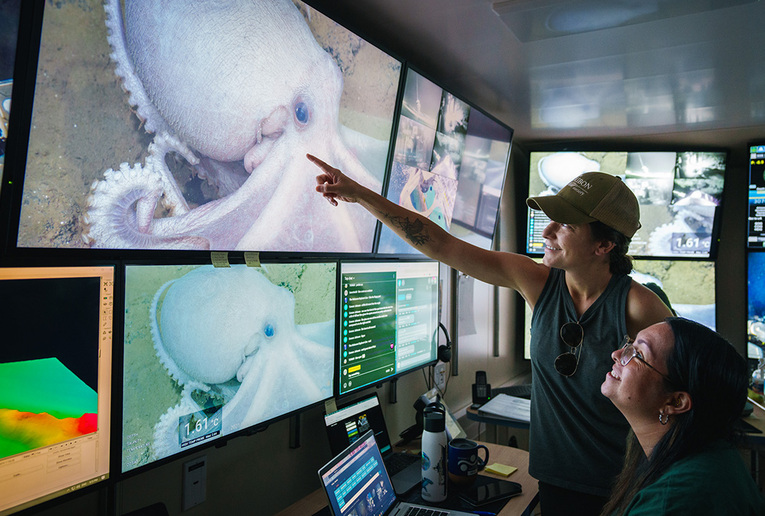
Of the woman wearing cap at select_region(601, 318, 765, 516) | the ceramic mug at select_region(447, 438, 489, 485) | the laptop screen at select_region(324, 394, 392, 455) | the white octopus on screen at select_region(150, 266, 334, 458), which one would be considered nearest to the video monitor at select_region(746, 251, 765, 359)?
the ceramic mug at select_region(447, 438, 489, 485)

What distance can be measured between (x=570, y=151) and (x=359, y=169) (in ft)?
8.63

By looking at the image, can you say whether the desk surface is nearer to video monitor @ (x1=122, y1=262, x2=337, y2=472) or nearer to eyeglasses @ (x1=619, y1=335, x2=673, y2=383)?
video monitor @ (x1=122, y1=262, x2=337, y2=472)

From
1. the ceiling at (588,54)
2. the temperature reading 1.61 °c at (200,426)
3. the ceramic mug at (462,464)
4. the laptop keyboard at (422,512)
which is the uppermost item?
the ceiling at (588,54)

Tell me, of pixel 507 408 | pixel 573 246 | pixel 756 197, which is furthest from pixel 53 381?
pixel 756 197

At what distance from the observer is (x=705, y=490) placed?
34.0 inches

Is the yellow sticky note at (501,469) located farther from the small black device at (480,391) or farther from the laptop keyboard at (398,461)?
the small black device at (480,391)

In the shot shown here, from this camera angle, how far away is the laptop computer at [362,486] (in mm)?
1356

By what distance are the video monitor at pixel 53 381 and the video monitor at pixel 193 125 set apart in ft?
0.32

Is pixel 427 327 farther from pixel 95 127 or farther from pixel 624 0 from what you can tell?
pixel 95 127

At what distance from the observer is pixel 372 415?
193cm

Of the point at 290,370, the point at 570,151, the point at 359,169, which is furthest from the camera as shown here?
the point at 570,151

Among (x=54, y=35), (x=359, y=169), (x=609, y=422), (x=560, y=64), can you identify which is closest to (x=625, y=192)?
(x=609, y=422)

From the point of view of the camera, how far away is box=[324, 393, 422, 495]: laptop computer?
172 cm

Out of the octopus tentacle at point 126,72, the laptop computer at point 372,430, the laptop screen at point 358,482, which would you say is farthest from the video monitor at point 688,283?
the octopus tentacle at point 126,72
